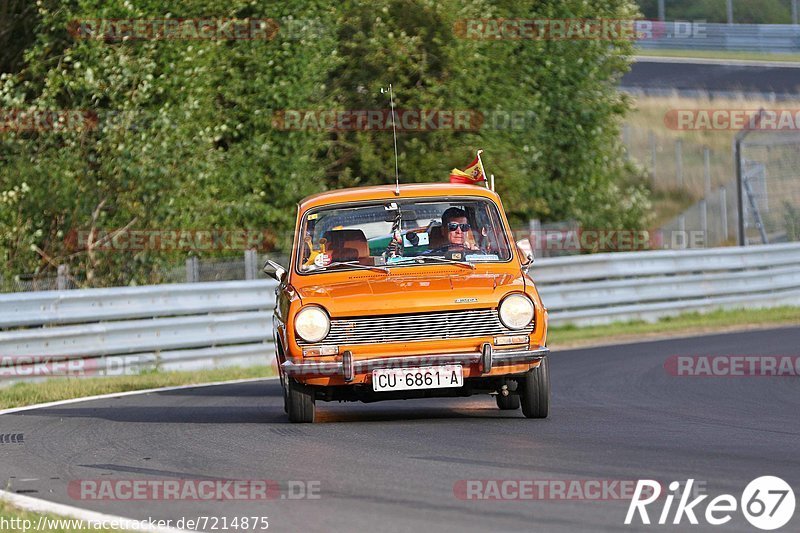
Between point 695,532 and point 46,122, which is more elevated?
point 46,122

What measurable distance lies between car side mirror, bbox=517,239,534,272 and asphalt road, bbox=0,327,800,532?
3.63 feet

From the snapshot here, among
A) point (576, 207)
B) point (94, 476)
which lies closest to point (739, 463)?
point (94, 476)

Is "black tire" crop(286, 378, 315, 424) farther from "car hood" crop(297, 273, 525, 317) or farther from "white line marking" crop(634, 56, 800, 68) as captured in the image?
"white line marking" crop(634, 56, 800, 68)

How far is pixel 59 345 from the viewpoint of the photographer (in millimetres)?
15656

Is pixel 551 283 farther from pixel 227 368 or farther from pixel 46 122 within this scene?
pixel 46 122

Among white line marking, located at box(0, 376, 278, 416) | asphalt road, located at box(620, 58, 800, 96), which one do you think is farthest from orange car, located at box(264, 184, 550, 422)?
asphalt road, located at box(620, 58, 800, 96)

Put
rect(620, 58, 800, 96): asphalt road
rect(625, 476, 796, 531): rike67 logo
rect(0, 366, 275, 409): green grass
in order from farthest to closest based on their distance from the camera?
rect(620, 58, 800, 96): asphalt road → rect(0, 366, 275, 409): green grass → rect(625, 476, 796, 531): rike67 logo

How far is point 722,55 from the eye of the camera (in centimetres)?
4584

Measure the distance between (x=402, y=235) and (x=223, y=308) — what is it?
728cm

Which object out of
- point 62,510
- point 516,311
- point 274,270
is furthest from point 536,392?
point 62,510

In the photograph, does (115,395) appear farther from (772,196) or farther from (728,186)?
(728,186)

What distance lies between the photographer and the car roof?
35.8 ft

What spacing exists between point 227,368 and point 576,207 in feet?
45.4

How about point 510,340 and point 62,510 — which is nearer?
point 62,510
